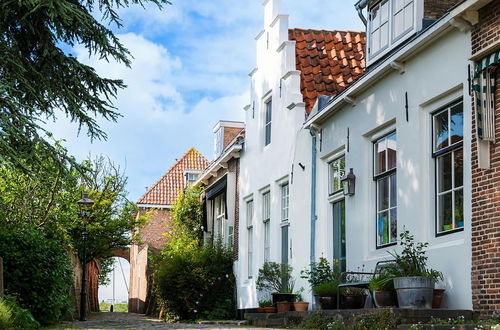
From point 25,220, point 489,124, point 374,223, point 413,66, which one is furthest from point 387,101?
point 25,220

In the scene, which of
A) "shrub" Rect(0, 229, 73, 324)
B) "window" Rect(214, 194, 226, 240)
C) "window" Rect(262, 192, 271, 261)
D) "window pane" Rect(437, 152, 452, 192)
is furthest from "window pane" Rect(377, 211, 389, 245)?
"window" Rect(214, 194, 226, 240)

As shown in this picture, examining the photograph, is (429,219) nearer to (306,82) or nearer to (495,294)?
(495,294)

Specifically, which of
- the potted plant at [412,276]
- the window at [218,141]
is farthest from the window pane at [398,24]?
the window at [218,141]

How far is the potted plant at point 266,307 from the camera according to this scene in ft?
55.8

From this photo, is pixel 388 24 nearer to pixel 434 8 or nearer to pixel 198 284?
pixel 434 8

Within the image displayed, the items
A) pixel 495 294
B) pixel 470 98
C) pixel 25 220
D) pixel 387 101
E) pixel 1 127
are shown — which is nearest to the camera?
pixel 495 294

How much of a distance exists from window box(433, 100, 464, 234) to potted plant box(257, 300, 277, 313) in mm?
6458

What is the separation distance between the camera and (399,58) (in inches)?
484

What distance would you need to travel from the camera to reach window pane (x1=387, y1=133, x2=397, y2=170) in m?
12.9

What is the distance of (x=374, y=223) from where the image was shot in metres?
13.6

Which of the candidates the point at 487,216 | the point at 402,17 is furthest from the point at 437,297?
the point at 402,17

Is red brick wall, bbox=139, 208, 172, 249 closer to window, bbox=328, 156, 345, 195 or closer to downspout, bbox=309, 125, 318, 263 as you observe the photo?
downspout, bbox=309, 125, 318, 263

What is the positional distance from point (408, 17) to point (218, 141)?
1500 cm

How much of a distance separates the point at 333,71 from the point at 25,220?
1045 centimetres
